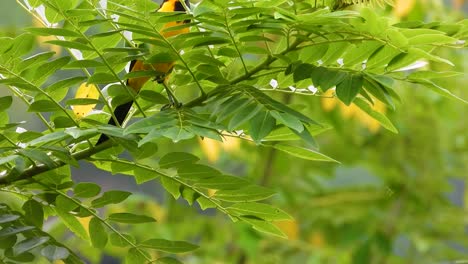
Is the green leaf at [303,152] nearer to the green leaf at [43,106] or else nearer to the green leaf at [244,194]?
the green leaf at [244,194]

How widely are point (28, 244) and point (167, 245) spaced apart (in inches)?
7.8

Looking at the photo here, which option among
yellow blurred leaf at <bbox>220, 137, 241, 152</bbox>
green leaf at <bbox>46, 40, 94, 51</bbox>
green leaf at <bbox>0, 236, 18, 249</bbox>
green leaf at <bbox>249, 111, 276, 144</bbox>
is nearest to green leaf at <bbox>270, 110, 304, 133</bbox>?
green leaf at <bbox>249, 111, 276, 144</bbox>

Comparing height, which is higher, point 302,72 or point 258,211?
point 302,72

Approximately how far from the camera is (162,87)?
120 cm

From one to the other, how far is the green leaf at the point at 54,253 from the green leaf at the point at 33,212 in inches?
3.2

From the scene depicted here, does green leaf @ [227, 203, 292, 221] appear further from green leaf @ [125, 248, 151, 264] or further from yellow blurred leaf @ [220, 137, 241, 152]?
yellow blurred leaf @ [220, 137, 241, 152]

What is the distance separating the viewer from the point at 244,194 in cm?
113

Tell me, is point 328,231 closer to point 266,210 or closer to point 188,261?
point 188,261

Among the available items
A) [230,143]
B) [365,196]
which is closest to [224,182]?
[230,143]

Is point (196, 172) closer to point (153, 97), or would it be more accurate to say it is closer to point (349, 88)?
point (153, 97)

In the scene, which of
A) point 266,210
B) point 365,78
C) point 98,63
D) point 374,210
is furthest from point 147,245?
point 374,210

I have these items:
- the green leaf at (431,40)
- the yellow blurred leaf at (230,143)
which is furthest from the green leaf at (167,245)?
the yellow blurred leaf at (230,143)

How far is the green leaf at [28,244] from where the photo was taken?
103cm

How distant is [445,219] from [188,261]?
972 mm
